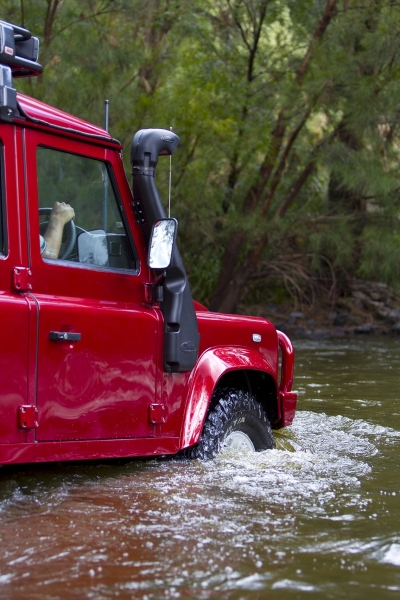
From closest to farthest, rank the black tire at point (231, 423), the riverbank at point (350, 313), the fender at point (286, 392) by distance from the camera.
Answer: the black tire at point (231, 423)
the fender at point (286, 392)
the riverbank at point (350, 313)

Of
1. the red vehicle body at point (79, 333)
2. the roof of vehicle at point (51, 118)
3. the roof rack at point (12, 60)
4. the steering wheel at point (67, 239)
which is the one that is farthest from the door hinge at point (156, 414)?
the roof rack at point (12, 60)

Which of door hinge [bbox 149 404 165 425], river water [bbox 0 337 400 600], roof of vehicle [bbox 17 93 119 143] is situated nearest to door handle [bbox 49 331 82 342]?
door hinge [bbox 149 404 165 425]

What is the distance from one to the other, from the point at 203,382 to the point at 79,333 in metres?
0.93

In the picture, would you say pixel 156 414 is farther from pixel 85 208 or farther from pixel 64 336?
pixel 85 208

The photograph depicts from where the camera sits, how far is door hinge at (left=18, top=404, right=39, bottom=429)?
4.08 meters

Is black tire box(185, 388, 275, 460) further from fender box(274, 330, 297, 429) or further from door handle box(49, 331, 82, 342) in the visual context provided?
door handle box(49, 331, 82, 342)

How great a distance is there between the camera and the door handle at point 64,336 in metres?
4.22

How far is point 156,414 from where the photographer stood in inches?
188

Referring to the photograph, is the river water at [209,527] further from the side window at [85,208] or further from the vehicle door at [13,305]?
the side window at [85,208]

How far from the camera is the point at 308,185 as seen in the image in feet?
57.4

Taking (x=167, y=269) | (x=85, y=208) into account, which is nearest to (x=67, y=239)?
(x=85, y=208)

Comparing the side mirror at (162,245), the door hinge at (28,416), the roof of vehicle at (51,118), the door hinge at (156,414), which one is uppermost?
the roof of vehicle at (51,118)

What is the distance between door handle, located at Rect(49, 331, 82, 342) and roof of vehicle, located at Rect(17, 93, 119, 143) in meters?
0.97

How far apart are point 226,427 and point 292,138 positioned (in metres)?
11.0
